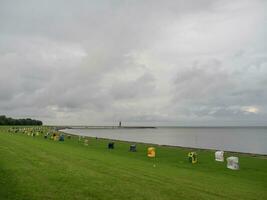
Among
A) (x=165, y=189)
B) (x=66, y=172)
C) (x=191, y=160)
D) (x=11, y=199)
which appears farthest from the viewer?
(x=191, y=160)

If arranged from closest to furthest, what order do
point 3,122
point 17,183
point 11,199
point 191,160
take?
point 11,199
point 17,183
point 191,160
point 3,122

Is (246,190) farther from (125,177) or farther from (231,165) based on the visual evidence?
(231,165)

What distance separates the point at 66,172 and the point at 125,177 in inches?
99.3

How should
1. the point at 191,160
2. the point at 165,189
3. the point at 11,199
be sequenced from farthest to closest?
the point at 191,160 < the point at 165,189 < the point at 11,199

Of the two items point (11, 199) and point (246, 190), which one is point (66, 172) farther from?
point (246, 190)

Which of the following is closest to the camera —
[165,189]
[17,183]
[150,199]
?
[150,199]

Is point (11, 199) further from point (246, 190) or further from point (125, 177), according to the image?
point (246, 190)

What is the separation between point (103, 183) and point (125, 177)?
2133 millimetres

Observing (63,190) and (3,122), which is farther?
(3,122)

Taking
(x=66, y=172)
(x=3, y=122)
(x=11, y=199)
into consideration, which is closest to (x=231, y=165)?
(x=66, y=172)

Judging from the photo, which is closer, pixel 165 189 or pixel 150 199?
pixel 150 199

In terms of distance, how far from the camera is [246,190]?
48.9 feet

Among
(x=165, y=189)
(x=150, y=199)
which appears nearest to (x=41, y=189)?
(x=150, y=199)

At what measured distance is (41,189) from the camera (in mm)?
10930
